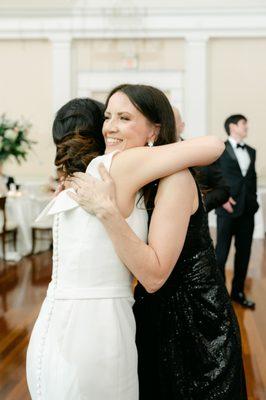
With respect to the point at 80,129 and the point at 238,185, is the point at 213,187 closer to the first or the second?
the point at 238,185

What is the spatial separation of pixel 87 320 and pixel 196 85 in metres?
8.75

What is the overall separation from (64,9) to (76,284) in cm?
921

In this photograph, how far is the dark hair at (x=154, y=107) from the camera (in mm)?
1312

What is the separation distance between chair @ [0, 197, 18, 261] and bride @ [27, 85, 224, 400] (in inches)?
216

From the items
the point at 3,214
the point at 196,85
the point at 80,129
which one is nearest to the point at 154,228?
the point at 80,129

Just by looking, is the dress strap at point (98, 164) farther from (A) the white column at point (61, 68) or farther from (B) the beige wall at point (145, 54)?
(A) the white column at point (61, 68)

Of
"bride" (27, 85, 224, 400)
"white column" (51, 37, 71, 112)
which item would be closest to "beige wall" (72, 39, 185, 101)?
"white column" (51, 37, 71, 112)

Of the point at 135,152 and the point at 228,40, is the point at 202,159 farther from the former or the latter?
the point at 228,40

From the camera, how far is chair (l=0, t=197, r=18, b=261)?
666cm

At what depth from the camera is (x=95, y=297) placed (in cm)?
120

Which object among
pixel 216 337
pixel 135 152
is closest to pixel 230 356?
pixel 216 337

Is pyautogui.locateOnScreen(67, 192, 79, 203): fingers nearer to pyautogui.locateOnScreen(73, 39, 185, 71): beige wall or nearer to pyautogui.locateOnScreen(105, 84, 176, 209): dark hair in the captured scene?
pyautogui.locateOnScreen(105, 84, 176, 209): dark hair

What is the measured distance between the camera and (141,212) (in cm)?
125

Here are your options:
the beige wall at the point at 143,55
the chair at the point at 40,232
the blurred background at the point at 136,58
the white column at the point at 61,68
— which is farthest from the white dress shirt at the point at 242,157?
the white column at the point at 61,68
